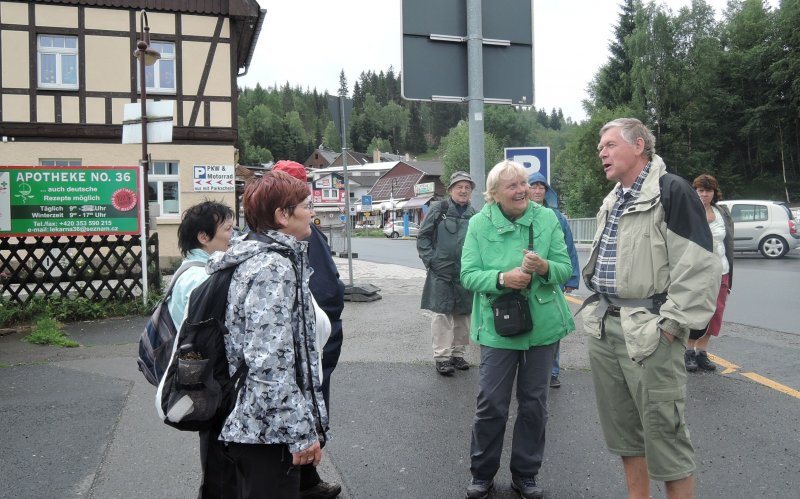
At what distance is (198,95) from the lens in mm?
18797

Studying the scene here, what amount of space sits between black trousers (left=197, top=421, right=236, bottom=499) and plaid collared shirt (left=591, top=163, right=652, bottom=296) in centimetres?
186

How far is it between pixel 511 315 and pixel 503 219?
0.57 metres

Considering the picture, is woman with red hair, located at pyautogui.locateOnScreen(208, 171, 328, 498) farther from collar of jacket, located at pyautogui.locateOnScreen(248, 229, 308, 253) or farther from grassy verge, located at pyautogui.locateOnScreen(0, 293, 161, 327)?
grassy verge, located at pyautogui.locateOnScreen(0, 293, 161, 327)

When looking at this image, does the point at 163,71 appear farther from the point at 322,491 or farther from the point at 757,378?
the point at 322,491

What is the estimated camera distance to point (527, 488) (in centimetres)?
348

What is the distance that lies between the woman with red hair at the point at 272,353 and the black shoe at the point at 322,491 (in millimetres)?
1240

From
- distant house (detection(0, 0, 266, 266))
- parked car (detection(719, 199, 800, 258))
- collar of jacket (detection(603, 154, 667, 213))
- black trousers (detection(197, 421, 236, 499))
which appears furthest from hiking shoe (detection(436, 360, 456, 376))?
parked car (detection(719, 199, 800, 258))

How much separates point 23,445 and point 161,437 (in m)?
0.89

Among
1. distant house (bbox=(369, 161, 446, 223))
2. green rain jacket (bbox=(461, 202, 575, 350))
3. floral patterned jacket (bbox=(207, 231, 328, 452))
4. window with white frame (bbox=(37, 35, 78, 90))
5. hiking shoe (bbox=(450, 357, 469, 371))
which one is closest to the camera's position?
floral patterned jacket (bbox=(207, 231, 328, 452))

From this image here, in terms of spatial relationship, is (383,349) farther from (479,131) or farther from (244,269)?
(244,269)

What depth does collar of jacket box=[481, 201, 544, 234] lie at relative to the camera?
12.1ft

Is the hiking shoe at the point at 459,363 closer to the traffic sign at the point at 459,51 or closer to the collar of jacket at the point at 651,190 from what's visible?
the traffic sign at the point at 459,51

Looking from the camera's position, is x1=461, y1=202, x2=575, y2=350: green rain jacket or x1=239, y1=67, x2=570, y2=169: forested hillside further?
x1=239, y1=67, x2=570, y2=169: forested hillside

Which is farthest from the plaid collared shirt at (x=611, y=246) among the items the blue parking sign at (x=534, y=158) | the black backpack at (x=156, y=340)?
the blue parking sign at (x=534, y=158)
